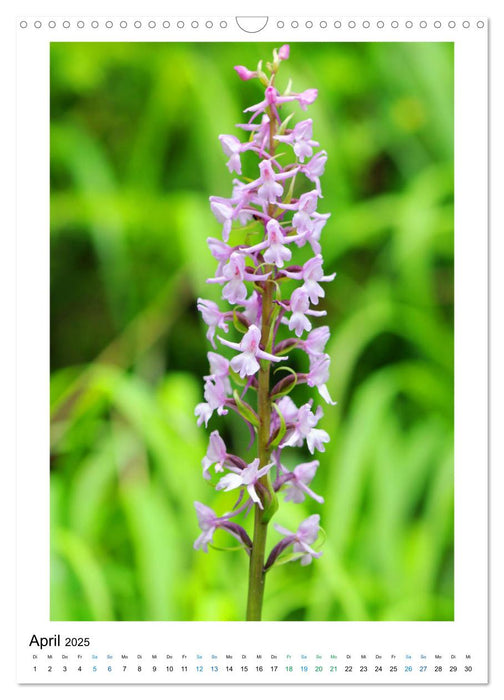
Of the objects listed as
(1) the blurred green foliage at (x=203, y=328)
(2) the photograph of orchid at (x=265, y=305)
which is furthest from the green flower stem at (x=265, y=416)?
(1) the blurred green foliage at (x=203, y=328)

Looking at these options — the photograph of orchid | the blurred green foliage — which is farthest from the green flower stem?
the blurred green foliage

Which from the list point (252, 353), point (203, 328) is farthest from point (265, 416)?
point (203, 328)

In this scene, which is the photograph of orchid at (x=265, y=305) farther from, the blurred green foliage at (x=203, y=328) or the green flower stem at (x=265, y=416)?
the blurred green foliage at (x=203, y=328)

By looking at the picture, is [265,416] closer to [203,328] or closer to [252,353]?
[252,353]
